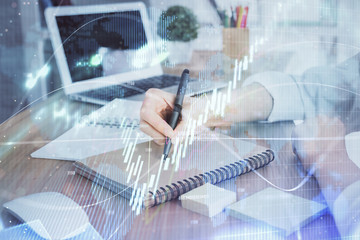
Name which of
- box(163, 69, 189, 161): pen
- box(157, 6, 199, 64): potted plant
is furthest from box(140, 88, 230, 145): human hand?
box(157, 6, 199, 64): potted plant

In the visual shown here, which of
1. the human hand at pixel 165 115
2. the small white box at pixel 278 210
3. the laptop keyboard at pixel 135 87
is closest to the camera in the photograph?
the small white box at pixel 278 210

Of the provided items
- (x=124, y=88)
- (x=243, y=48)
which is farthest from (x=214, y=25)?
(x=124, y=88)

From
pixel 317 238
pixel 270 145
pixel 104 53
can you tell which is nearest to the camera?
pixel 317 238

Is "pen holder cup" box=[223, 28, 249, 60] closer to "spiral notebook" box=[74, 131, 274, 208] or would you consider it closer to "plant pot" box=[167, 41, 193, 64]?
"plant pot" box=[167, 41, 193, 64]

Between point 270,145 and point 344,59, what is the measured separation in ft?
0.45

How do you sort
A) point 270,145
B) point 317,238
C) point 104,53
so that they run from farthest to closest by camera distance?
1. point 104,53
2. point 270,145
3. point 317,238

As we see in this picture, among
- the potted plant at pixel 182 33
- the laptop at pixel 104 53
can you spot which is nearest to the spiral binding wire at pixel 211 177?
the laptop at pixel 104 53

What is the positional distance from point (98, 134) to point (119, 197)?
0.16m

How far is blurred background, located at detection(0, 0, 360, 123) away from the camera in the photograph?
36 cm

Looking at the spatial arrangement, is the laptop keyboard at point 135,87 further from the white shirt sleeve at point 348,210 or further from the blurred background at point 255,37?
the white shirt sleeve at point 348,210

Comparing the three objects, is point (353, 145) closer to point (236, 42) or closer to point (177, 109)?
point (177, 109)

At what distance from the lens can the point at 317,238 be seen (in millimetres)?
251

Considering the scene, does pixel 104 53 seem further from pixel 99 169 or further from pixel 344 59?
pixel 344 59

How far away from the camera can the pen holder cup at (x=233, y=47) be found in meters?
0.49
